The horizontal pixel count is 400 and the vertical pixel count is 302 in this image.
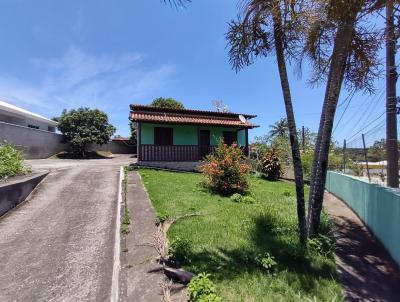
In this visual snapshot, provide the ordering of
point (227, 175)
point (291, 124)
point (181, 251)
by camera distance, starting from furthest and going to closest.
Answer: point (227, 175) → point (291, 124) → point (181, 251)

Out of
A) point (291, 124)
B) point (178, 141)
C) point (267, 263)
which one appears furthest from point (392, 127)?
point (178, 141)

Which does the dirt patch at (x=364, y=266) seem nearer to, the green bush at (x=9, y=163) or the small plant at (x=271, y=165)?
the small plant at (x=271, y=165)

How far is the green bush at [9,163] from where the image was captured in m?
10.9

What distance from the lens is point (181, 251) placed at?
570 centimetres

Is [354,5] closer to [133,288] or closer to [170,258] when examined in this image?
[170,258]

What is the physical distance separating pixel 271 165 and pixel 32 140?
16.8 metres

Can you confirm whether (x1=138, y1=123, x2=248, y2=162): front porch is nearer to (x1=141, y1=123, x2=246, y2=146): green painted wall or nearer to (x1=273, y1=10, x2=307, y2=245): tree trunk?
(x1=141, y1=123, x2=246, y2=146): green painted wall

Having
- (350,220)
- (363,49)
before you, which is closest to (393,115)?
(363,49)

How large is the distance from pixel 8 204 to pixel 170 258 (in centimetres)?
587

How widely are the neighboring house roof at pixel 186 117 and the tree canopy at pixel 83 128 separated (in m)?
11.1

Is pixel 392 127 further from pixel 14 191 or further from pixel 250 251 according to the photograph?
pixel 14 191

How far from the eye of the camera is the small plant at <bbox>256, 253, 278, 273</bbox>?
17.8ft

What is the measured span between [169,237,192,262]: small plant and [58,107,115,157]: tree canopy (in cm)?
2482

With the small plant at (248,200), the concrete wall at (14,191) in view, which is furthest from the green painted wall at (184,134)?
the concrete wall at (14,191)
